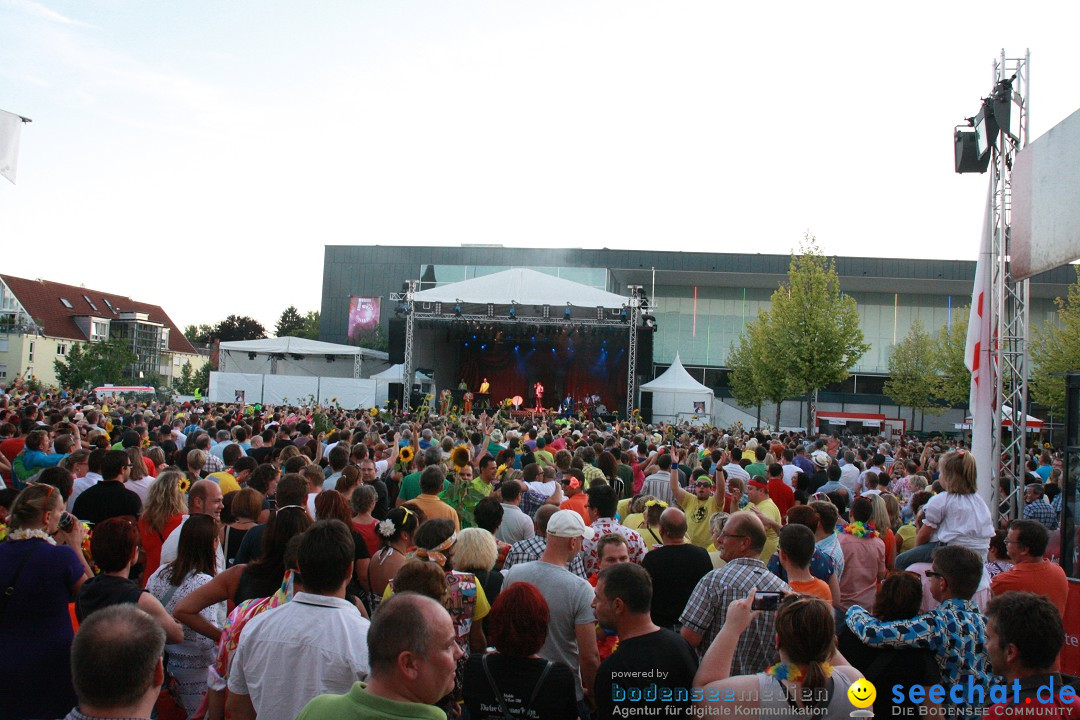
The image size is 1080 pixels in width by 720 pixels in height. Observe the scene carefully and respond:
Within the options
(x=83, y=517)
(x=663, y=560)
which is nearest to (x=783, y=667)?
(x=663, y=560)

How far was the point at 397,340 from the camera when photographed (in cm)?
2783

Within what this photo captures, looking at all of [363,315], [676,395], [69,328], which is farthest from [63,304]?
[676,395]

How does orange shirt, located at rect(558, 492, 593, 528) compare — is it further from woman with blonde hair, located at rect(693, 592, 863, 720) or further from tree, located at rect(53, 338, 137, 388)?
tree, located at rect(53, 338, 137, 388)

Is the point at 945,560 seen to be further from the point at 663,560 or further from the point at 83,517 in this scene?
the point at 83,517

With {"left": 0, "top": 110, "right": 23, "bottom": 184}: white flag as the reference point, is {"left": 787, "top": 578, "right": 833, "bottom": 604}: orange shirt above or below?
below

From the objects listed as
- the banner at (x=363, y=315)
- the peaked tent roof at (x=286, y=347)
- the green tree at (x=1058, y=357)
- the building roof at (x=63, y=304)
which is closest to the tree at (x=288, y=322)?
the building roof at (x=63, y=304)

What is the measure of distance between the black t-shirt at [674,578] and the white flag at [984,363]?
5.60 meters

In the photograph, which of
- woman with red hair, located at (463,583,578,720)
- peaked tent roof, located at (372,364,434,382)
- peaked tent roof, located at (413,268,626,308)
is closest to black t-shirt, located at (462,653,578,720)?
woman with red hair, located at (463,583,578,720)

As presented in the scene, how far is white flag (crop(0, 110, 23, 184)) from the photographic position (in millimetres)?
7309

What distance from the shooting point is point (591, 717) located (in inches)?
138

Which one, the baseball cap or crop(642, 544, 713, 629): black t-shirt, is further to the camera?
crop(642, 544, 713, 629): black t-shirt

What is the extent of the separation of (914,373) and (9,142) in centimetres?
3597

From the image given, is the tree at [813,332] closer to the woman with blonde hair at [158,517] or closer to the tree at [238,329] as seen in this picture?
the woman with blonde hair at [158,517]

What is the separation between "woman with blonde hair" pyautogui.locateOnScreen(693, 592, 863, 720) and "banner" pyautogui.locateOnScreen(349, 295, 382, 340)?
133 feet
